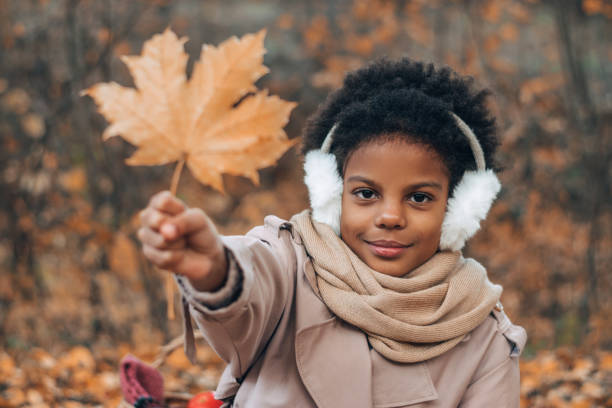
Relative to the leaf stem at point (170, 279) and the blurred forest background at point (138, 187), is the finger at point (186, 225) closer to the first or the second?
the leaf stem at point (170, 279)

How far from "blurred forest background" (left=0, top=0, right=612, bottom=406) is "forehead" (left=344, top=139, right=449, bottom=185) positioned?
5.07 ft

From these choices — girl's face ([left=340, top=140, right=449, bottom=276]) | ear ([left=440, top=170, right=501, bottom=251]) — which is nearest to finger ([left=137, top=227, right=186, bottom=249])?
girl's face ([left=340, top=140, right=449, bottom=276])

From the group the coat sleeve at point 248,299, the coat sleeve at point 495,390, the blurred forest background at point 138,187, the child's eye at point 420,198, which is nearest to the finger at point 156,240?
the coat sleeve at point 248,299

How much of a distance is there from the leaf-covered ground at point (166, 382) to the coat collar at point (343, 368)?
0.89 m

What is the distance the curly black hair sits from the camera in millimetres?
1688

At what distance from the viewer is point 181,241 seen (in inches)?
46.2

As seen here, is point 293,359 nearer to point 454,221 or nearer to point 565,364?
point 454,221

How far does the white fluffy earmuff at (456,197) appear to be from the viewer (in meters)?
1.75

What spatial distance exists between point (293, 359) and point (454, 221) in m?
0.60

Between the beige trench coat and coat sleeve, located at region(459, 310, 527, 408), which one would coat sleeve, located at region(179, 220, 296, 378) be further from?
coat sleeve, located at region(459, 310, 527, 408)

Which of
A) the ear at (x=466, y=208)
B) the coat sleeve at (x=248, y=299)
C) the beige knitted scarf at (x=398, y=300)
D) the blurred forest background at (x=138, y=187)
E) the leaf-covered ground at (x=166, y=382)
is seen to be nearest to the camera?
the coat sleeve at (x=248, y=299)

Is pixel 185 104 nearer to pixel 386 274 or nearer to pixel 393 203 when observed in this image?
pixel 393 203

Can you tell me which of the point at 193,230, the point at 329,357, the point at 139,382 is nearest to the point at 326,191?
the point at 329,357

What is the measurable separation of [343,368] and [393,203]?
46 cm
